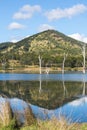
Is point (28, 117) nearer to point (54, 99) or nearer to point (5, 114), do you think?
point (5, 114)

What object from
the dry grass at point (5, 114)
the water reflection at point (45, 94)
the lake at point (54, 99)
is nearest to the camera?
the dry grass at point (5, 114)

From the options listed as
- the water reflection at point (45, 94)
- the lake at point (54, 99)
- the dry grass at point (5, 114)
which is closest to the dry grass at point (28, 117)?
the lake at point (54, 99)

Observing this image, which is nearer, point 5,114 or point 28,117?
point 5,114

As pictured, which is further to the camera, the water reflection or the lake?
the water reflection

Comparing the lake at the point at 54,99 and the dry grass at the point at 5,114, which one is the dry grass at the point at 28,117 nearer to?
the lake at the point at 54,99

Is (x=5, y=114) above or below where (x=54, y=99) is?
above

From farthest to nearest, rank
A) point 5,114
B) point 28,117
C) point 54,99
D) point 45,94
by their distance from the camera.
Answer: point 45,94 → point 54,99 → point 28,117 → point 5,114

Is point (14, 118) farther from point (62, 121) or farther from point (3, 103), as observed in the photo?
point (62, 121)

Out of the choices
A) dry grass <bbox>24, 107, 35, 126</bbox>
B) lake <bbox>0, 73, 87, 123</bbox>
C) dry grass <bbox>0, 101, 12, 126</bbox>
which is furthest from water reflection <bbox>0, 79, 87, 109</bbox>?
dry grass <bbox>0, 101, 12, 126</bbox>

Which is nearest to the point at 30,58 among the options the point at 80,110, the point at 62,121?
the point at 80,110

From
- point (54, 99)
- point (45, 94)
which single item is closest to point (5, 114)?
point (54, 99)

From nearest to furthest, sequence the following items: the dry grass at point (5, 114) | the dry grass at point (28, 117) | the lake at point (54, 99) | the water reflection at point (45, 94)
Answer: the dry grass at point (5, 114), the dry grass at point (28, 117), the lake at point (54, 99), the water reflection at point (45, 94)

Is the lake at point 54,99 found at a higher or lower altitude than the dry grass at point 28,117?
lower

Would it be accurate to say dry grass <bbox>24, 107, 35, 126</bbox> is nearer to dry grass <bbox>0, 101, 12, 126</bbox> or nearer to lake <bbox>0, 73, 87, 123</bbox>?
lake <bbox>0, 73, 87, 123</bbox>
